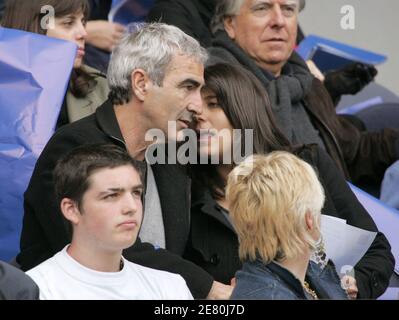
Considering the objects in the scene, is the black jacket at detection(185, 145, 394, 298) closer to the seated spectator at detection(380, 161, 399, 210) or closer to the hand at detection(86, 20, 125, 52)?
the seated spectator at detection(380, 161, 399, 210)

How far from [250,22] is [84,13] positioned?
2.33 ft

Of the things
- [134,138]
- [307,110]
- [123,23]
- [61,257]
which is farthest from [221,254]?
[123,23]

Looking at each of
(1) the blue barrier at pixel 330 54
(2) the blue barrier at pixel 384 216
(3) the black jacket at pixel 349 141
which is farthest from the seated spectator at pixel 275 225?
(1) the blue barrier at pixel 330 54

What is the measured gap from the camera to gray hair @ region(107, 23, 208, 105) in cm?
432

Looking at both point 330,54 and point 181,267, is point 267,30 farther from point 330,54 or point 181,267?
point 181,267

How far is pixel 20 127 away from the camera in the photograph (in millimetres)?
4332

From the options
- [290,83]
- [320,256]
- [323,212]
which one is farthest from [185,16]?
[320,256]

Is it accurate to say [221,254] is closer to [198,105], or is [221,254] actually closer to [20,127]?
[198,105]

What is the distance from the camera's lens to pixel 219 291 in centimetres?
386

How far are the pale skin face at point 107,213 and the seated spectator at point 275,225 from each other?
31 centimetres

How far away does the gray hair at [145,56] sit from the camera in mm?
4324

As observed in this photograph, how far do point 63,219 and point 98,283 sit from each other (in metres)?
0.46

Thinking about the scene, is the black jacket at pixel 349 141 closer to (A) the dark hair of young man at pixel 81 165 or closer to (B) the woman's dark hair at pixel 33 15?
(B) the woman's dark hair at pixel 33 15

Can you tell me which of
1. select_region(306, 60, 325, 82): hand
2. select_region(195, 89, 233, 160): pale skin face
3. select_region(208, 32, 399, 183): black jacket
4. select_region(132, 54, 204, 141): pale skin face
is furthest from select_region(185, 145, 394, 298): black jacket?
select_region(306, 60, 325, 82): hand
